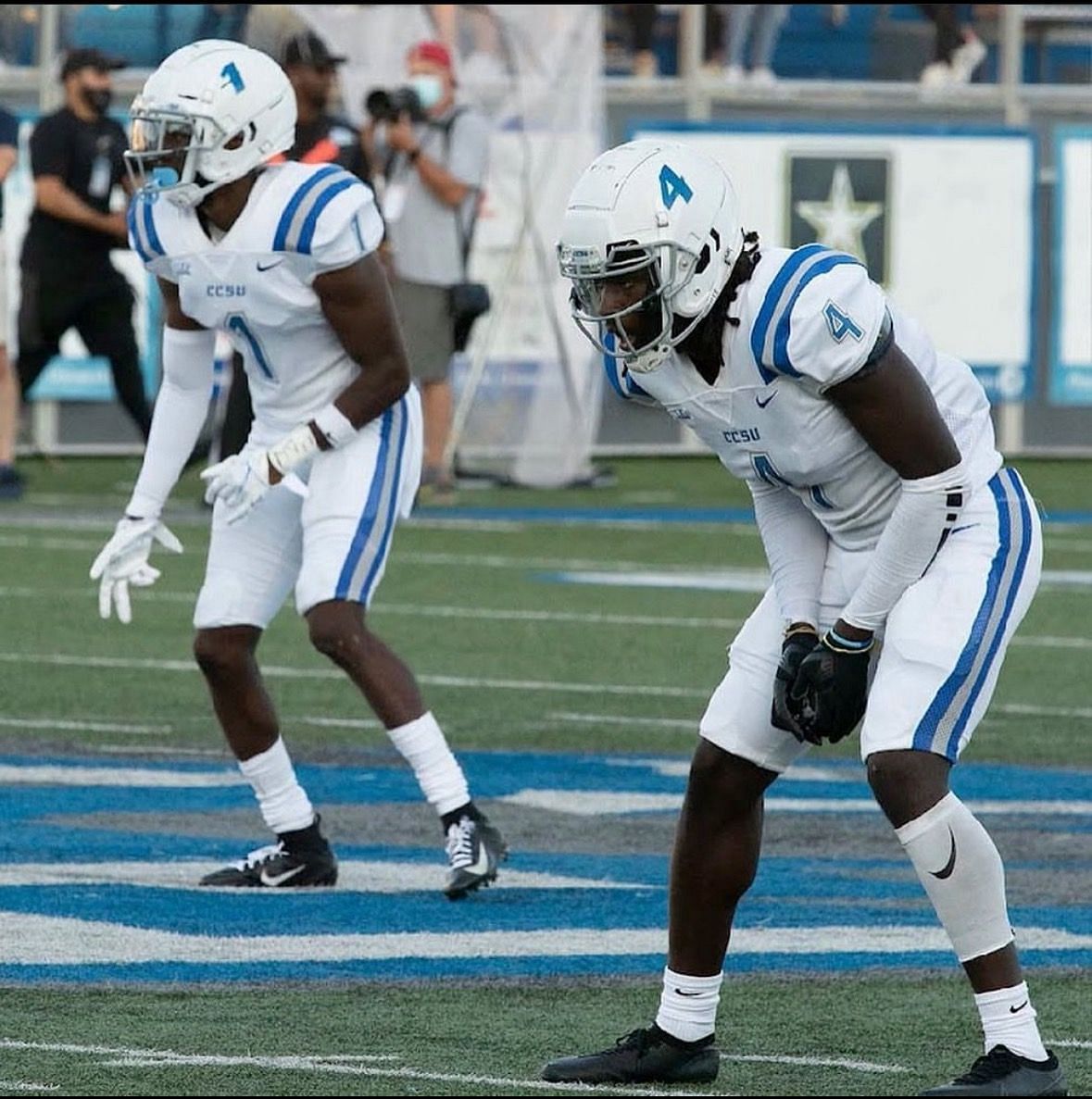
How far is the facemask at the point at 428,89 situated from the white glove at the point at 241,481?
7415 millimetres

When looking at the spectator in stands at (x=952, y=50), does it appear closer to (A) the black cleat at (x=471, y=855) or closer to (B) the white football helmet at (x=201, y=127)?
(B) the white football helmet at (x=201, y=127)

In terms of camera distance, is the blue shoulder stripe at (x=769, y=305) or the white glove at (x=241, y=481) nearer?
the blue shoulder stripe at (x=769, y=305)

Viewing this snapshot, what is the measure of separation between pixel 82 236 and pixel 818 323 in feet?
31.3

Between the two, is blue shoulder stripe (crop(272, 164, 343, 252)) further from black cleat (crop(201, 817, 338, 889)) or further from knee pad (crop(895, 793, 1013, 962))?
knee pad (crop(895, 793, 1013, 962))

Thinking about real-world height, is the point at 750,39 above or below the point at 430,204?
above

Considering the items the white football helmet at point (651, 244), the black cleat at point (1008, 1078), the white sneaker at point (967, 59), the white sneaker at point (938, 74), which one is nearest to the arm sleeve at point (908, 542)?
the white football helmet at point (651, 244)

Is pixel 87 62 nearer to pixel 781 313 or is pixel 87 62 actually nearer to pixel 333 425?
pixel 333 425

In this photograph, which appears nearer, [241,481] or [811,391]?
[811,391]

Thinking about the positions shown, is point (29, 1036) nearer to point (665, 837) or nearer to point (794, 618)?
point (794, 618)

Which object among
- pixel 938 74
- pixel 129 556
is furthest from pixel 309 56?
pixel 938 74

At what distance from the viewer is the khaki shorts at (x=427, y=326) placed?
13383 millimetres

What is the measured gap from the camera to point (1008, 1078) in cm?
428

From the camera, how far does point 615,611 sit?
10.7 metres

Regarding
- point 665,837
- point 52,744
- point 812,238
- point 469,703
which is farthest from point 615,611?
point 812,238
